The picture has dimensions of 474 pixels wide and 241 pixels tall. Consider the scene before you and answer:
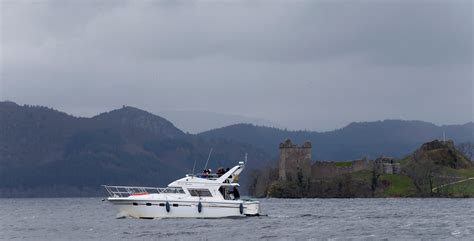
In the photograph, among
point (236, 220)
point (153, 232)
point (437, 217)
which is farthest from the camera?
point (437, 217)

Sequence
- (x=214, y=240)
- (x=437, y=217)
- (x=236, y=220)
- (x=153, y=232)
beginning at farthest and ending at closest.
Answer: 1. (x=437, y=217)
2. (x=236, y=220)
3. (x=153, y=232)
4. (x=214, y=240)

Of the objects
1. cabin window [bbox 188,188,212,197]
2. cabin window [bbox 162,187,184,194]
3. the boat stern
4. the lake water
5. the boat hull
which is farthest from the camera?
the boat stern

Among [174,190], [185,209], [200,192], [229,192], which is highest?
[174,190]

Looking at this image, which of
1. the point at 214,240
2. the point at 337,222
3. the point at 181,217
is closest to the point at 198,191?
the point at 181,217

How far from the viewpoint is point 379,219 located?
96.9 meters

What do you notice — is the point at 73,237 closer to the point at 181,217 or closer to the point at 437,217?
the point at 181,217

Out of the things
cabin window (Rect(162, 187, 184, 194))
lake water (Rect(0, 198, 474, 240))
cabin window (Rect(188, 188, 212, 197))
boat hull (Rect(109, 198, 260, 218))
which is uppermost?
cabin window (Rect(162, 187, 184, 194))

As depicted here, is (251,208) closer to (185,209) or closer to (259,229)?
(185,209)

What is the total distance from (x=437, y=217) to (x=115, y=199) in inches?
1190

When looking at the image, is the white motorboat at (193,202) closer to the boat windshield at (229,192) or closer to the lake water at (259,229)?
the boat windshield at (229,192)

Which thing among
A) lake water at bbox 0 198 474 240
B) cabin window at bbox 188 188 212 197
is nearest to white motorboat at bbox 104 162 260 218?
cabin window at bbox 188 188 212 197

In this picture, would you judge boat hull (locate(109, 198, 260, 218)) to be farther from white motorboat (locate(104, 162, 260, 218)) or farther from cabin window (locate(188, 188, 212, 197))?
cabin window (locate(188, 188, 212, 197))

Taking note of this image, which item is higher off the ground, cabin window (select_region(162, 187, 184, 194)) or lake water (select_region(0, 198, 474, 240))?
cabin window (select_region(162, 187, 184, 194))

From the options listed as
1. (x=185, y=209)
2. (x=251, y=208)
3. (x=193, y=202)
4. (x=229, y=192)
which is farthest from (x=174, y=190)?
(x=251, y=208)
